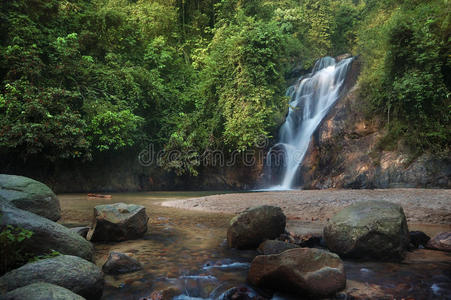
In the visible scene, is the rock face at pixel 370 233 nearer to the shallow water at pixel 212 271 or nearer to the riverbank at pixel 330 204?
the shallow water at pixel 212 271

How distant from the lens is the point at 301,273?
319 centimetres

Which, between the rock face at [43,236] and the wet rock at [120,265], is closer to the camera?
the rock face at [43,236]

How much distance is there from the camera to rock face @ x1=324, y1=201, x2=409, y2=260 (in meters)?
4.23

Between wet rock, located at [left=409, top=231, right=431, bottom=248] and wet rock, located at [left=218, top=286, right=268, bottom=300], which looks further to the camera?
wet rock, located at [left=409, top=231, right=431, bottom=248]

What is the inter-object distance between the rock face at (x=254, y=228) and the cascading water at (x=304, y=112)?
33.1 feet

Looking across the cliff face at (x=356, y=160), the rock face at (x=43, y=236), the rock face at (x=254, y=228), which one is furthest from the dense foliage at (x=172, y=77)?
the rock face at (x=43, y=236)

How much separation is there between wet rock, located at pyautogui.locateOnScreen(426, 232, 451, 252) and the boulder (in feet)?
16.2

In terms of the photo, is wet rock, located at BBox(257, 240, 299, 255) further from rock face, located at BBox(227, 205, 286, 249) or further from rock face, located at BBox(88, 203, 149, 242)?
rock face, located at BBox(88, 203, 149, 242)

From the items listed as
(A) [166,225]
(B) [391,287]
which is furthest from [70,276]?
(A) [166,225]

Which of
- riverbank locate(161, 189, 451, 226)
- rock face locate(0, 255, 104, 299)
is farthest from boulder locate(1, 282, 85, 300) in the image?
riverbank locate(161, 189, 451, 226)

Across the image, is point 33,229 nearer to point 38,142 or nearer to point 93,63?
point 38,142

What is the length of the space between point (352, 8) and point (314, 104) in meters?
18.4

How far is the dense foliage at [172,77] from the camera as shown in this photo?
10.9 metres

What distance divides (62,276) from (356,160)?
1166 cm
